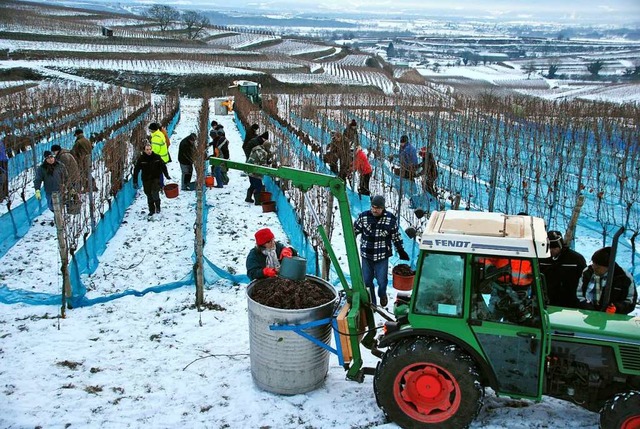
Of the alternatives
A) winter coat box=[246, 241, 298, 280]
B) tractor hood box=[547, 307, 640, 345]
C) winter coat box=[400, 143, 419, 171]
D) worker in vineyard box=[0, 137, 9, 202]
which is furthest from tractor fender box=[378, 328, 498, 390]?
worker in vineyard box=[0, 137, 9, 202]

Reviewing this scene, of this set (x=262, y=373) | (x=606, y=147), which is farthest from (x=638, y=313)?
(x=606, y=147)

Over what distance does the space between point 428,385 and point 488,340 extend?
55cm

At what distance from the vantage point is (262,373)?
4832mm

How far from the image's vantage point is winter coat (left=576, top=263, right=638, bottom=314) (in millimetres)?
4703

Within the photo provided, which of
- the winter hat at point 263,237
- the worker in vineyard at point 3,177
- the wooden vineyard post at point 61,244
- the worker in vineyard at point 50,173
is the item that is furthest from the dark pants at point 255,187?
the winter hat at point 263,237

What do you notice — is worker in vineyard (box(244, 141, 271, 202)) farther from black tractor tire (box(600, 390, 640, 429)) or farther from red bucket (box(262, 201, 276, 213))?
black tractor tire (box(600, 390, 640, 429))

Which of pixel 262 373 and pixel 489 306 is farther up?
pixel 489 306

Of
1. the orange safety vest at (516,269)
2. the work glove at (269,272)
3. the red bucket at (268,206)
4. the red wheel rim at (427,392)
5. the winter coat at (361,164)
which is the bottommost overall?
the red bucket at (268,206)

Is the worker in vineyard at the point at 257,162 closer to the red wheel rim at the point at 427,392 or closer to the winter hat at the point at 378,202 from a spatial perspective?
the winter hat at the point at 378,202

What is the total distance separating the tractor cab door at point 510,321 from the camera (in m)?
4.00

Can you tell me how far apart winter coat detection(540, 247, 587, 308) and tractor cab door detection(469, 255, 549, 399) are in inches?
54.2

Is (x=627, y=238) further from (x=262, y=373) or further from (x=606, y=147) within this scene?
(x=606, y=147)

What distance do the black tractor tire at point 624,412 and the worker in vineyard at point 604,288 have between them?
869 mm

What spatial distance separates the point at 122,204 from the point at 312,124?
38.1 feet
